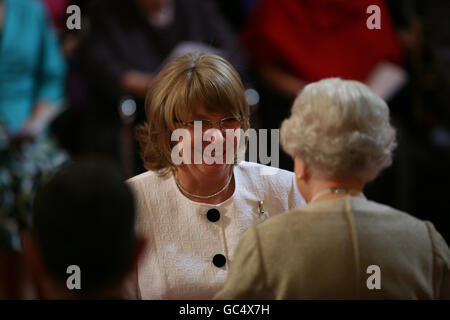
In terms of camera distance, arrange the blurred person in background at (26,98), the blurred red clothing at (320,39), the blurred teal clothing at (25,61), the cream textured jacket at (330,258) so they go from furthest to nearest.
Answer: the blurred teal clothing at (25,61) < the blurred red clothing at (320,39) < the blurred person in background at (26,98) < the cream textured jacket at (330,258)

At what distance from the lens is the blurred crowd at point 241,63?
276 cm

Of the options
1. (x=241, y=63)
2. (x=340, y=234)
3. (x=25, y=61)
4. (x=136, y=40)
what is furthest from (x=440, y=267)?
(x=25, y=61)

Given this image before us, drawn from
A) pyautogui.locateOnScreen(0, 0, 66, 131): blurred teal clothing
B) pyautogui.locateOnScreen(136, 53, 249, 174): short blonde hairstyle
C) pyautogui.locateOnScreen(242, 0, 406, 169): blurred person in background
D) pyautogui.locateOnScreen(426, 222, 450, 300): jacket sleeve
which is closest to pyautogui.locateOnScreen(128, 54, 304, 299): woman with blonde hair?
pyautogui.locateOnScreen(136, 53, 249, 174): short blonde hairstyle

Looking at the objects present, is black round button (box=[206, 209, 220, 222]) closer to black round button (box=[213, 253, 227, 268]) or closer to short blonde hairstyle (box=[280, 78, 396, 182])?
black round button (box=[213, 253, 227, 268])

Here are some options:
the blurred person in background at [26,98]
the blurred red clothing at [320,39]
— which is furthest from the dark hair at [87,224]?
the blurred red clothing at [320,39]

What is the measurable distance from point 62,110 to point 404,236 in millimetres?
2028

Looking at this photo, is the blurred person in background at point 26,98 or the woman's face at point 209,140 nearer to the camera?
the woman's face at point 209,140

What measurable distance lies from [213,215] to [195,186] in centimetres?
8

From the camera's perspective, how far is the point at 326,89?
4.72ft

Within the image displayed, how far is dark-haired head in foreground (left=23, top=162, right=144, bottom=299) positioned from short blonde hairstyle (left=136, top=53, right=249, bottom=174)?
0.39 m

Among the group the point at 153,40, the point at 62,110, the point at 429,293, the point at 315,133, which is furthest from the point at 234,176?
the point at 62,110

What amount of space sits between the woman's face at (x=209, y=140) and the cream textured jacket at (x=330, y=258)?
0.81 feet

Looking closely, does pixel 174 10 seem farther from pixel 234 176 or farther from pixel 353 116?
pixel 353 116

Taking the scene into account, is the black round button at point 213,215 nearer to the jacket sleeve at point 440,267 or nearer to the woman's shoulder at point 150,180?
the woman's shoulder at point 150,180
